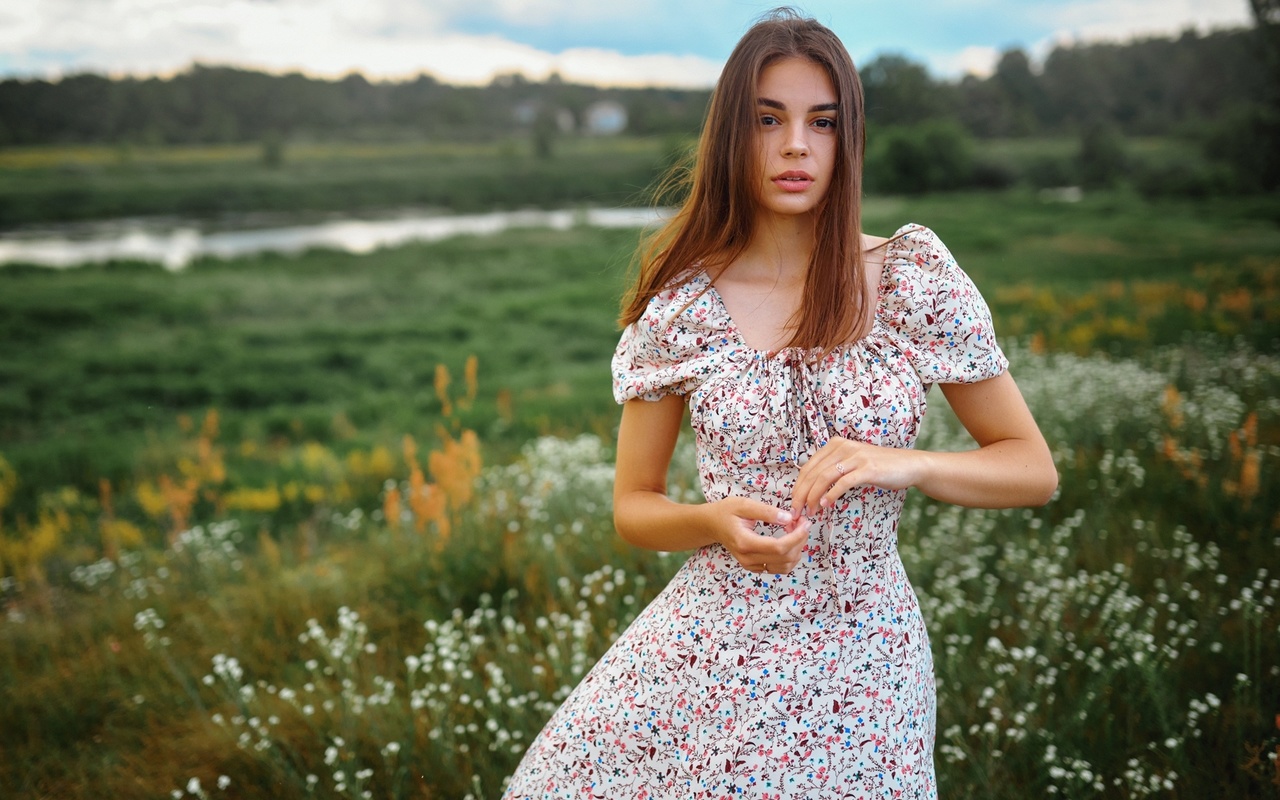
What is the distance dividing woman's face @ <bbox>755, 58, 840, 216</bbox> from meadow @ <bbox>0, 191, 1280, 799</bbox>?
2.79 ft

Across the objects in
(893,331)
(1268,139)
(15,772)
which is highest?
(1268,139)

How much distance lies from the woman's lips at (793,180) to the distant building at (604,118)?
19169 mm

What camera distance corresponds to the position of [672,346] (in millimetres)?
1759

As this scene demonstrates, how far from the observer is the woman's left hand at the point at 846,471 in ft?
4.56

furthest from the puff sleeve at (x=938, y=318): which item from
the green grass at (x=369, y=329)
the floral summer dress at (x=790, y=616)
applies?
the green grass at (x=369, y=329)

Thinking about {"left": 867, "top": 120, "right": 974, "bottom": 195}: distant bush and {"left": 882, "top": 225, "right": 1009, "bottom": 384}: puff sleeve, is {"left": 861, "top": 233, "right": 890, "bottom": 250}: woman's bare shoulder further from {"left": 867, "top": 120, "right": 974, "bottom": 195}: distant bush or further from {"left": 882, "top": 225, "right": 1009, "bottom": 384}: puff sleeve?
{"left": 867, "top": 120, "right": 974, "bottom": 195}: distant bush

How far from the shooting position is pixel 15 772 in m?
3.14

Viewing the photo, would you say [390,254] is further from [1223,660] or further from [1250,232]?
[1223,660]

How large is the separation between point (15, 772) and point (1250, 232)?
11.8 m

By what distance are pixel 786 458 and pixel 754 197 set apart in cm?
56

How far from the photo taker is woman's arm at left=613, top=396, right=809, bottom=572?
146 centimetres

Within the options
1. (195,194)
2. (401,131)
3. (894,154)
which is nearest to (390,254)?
(401,131)

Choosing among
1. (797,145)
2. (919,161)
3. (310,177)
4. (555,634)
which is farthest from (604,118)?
(797,145)

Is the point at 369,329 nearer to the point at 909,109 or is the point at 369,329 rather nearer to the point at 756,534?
the point at 909,109
